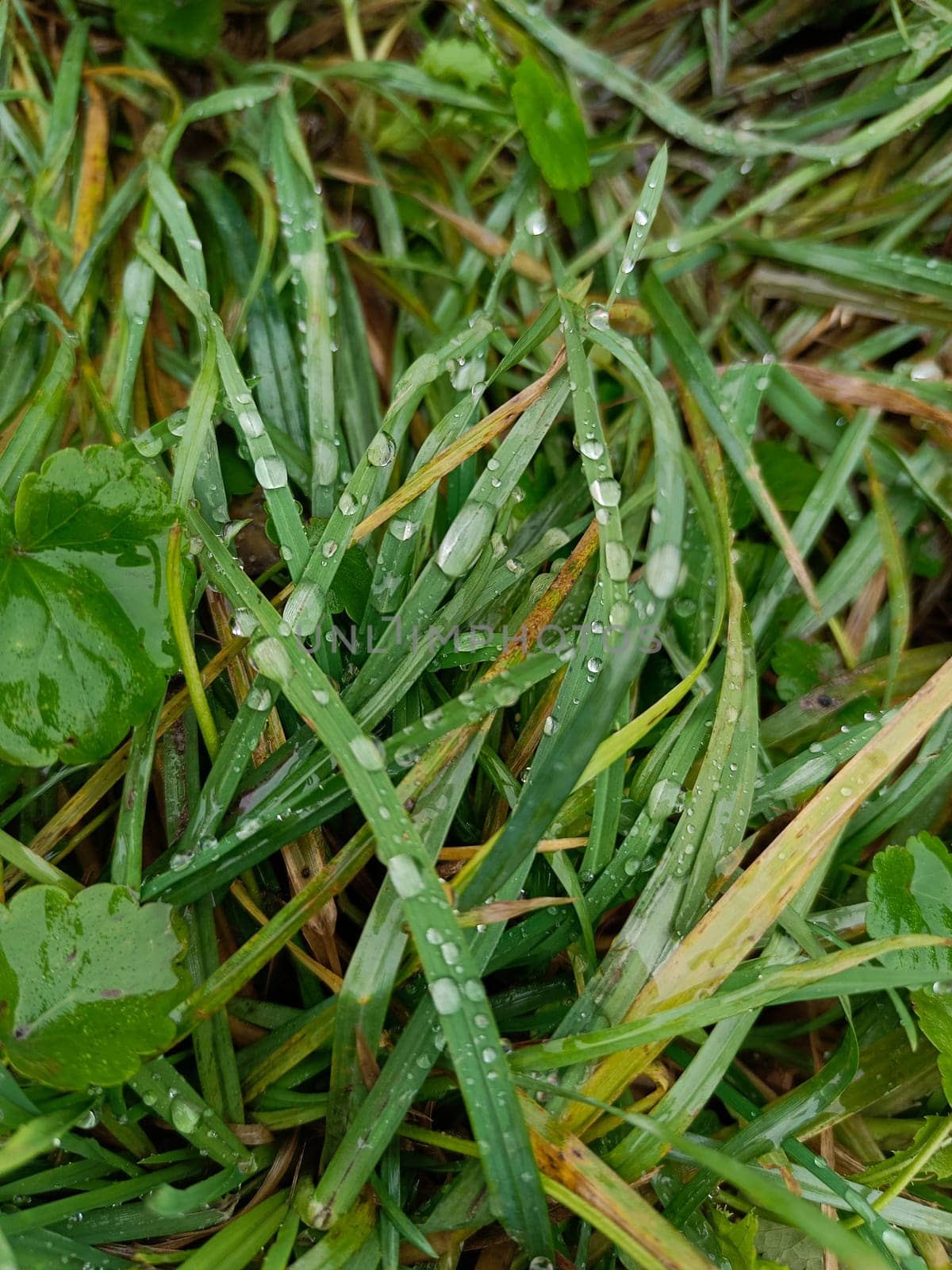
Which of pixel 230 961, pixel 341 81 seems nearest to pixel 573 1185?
pixel 230 961

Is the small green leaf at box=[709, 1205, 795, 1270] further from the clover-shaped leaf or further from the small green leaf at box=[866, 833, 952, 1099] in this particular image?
the clover-shaped leaf

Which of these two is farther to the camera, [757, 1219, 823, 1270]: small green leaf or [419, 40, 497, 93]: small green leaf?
[419, 40, 497, 93]: small green leaf

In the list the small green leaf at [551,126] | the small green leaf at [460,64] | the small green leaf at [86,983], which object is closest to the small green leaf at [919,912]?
the small green leaf at [86,983]

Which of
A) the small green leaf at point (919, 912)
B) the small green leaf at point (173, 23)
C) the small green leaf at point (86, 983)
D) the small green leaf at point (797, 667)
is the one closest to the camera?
the small green leaf at point (86, 983)

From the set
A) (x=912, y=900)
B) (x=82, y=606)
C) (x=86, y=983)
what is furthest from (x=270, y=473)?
(x=912, y=900)

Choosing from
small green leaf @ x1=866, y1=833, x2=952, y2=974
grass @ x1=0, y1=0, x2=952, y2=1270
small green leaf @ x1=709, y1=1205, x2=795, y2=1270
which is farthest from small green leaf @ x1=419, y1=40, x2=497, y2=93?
small green leaf @ x1=709, y1=1205, x2=795, y2=1270

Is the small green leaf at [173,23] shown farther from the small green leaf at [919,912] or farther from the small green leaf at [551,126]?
the small green leaf at [919,912]
